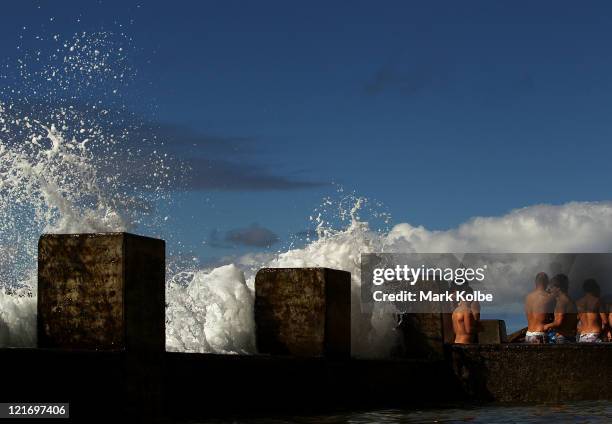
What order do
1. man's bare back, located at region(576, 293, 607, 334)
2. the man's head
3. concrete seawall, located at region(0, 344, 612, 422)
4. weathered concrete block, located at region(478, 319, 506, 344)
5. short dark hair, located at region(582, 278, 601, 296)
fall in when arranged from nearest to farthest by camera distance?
concrete seawall, located at region(0, 344, 612, 422) < the man's head < man's bare back, located at region(576, 293, 607, 334) < short dark hair, located at region(582, 278, 601, 296) < weathered concrete block, located at region(478, 319, 506, 344)

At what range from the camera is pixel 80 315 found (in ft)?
29.5

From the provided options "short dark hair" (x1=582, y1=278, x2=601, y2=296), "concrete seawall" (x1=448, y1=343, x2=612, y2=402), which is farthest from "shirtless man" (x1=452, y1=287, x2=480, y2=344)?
"short dark hair" (x1=582, y1=278, x2=601, y2=296)

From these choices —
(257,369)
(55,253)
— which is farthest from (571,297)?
(55,253)

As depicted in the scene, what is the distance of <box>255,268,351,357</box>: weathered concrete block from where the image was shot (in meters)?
11.6

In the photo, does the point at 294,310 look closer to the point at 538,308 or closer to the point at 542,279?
the point at 538,308

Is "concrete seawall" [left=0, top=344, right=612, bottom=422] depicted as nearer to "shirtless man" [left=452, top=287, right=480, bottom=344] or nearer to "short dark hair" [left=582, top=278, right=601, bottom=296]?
"shirtless man" [left=452, top=287, right=480, bottom=344]

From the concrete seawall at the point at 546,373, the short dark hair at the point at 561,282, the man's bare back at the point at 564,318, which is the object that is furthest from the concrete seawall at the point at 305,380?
the short dark hair at the point at 561,282

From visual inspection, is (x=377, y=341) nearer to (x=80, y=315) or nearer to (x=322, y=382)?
(x=322, y=382)

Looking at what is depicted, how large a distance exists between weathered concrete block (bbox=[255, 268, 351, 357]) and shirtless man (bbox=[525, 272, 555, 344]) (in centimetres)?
409

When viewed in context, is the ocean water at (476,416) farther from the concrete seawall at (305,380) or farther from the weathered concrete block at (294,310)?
the weathered concrete block at (294,310)

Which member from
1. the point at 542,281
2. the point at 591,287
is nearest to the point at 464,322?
the point at 542,281

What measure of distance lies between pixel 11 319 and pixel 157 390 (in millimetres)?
1458

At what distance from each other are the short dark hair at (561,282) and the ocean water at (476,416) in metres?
2.09

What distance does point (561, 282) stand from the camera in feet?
48.9
